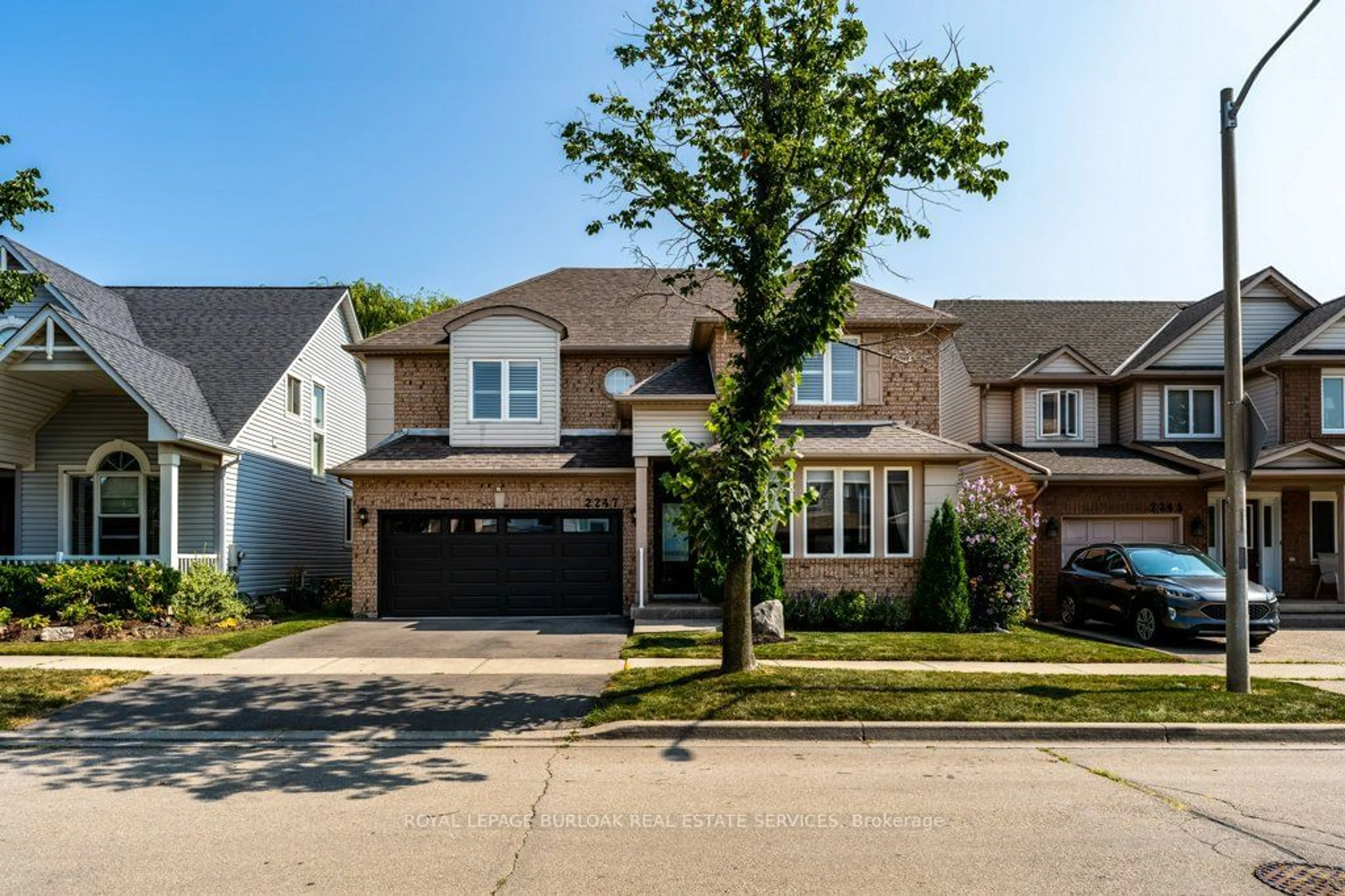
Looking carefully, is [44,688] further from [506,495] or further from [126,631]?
[506,495]

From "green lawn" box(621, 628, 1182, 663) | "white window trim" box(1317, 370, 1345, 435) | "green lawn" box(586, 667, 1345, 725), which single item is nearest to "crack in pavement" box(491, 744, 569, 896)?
"green lawn" box(586, 667, 1345, 725)

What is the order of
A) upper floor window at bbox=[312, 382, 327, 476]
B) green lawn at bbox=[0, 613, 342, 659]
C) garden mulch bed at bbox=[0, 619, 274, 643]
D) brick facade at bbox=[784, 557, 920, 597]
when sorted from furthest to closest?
1. upper floor window at bbox=[312, 382, 327, 476]
2. brick facade at bbox=[784, 557, 920, 597]
3. garden mulch bed at bbox=[0, 619, 274, 643]
4. green lawn at bbox=[0, 613, 342, 659]

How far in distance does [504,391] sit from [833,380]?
22.6 feet

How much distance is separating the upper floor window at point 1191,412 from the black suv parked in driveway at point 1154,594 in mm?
6199

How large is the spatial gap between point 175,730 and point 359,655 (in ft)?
13.8

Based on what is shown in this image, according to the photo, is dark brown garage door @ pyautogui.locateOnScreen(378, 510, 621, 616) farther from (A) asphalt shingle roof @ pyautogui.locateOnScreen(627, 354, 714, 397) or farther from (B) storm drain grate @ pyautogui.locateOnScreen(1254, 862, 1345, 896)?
(B) storm drain grate @ pyautogui.locateOnScreen(1254, 862, 1345, 896)

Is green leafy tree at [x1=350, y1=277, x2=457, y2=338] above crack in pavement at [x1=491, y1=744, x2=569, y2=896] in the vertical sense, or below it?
above

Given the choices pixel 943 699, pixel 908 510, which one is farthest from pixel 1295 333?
pixel 943 699

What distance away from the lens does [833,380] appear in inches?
749

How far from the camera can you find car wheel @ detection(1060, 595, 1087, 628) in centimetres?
1791

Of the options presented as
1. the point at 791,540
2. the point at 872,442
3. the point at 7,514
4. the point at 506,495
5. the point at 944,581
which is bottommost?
the point at 944,581

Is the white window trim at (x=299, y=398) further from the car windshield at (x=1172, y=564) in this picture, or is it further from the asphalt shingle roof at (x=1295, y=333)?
the asphalt shingle roof at (x=1295, y=333)

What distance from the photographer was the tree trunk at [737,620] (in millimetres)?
10625

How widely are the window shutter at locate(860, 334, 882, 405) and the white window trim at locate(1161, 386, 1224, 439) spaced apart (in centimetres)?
844
